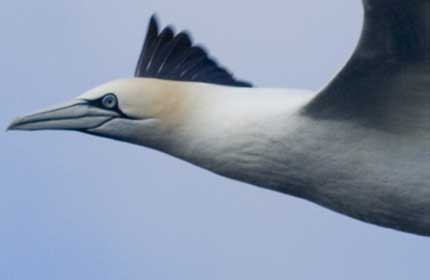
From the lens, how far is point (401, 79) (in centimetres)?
1395

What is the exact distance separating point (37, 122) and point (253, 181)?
2.21 m

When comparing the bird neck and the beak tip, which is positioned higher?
the beak tip

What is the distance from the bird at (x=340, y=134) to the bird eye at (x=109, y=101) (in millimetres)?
356

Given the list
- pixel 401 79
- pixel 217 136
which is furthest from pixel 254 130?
pixel 401 79

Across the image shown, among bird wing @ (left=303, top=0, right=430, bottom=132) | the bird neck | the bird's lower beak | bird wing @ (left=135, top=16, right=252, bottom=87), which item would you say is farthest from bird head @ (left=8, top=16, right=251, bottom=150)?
bird wing @ (left=135, top=16, right=252, bottom=87)

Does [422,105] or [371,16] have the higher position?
[371,16]

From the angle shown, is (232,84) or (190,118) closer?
(190,118)

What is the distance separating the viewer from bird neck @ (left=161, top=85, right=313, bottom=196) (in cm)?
1430

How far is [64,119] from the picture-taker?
1535 centimetres

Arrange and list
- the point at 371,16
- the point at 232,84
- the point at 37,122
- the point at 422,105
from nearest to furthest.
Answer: the point at 371,16 < the point at 422,105 < the point at 37,122 < the point at 232,84

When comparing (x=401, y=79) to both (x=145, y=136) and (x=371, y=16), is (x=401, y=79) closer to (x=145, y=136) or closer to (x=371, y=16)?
(x=371, y=16)

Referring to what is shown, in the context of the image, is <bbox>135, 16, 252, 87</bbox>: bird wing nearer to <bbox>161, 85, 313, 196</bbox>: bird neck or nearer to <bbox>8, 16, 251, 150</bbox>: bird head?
<bbox>8, 16, 251, 150</bbox>: bird head

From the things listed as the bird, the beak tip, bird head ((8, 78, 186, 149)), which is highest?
the beak tip

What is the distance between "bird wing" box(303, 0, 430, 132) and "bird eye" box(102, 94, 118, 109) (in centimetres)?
195
